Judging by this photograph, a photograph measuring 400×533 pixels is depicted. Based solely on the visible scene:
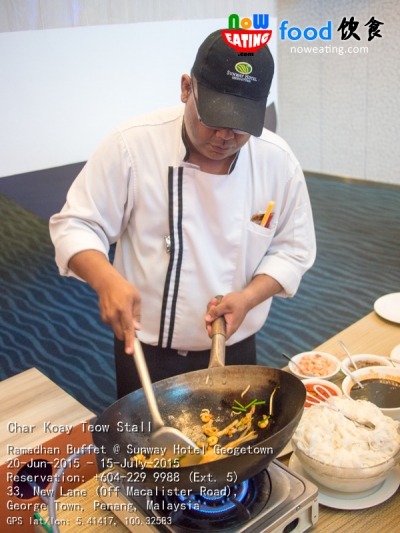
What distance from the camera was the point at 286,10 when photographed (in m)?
6.30

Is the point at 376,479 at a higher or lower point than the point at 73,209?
lower

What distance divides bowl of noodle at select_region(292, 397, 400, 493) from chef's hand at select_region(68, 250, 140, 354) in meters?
0.44

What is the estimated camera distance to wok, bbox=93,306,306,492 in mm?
948

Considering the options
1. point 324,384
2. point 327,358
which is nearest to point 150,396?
point 324,384

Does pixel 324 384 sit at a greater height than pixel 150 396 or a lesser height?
lesser

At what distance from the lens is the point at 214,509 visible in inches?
42.0

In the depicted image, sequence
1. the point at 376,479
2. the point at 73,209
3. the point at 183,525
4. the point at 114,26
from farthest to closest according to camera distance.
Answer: the point at 114,26 < the point at 73,209 < the point at 376,479 < the point at 183,525

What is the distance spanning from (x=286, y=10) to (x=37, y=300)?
4.33m

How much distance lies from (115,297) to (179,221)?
40 cm

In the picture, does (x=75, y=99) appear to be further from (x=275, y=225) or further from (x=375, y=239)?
(x=375, y=239)

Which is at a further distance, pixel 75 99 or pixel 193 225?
pixel 75 99

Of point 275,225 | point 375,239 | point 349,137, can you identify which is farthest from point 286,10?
point 275,225

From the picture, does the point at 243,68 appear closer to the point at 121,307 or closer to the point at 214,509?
the point at 121,307

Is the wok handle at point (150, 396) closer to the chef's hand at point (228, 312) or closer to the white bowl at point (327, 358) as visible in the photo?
the chef's hand at point (228, 312)
